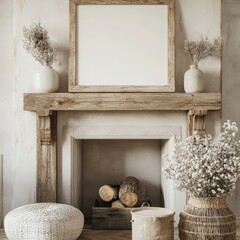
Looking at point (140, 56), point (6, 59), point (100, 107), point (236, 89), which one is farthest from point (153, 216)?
point (6, 59)

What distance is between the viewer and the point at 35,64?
426 centimetres

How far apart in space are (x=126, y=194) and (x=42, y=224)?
101 centimetres

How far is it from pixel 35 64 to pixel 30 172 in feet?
3.13

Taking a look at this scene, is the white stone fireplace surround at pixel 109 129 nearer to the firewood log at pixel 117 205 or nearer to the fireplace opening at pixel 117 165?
the fireplace opening at pixel 117 165

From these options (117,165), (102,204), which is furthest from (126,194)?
(117,165)

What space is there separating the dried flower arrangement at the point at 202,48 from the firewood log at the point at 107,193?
135 centimetres

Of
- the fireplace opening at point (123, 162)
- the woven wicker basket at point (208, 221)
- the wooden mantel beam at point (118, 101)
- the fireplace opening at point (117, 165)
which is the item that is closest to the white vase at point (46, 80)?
the wooden mantel beam at point (118, 101)

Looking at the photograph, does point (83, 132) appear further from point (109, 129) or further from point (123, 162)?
point (123, 162)

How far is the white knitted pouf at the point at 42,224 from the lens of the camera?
11.4 ft

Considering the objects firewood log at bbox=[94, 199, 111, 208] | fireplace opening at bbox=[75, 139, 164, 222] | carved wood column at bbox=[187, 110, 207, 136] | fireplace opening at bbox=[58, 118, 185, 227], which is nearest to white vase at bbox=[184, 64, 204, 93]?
carved wood column at bbox=[187, 110, 207, 136]

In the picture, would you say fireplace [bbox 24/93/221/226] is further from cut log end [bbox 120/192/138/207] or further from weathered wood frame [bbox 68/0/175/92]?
cut log end [bbox 120/192/138/207]

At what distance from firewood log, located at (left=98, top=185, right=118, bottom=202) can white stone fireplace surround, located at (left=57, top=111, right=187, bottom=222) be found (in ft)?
0.87

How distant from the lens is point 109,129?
13.9 feet

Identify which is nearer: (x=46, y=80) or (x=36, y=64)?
(x=46, y=80)
